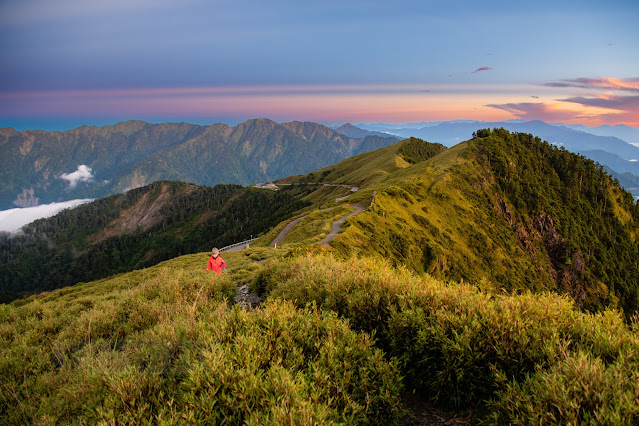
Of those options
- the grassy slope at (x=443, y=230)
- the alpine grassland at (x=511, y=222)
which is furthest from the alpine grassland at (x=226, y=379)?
the grassy slope at (x=443, y=230)

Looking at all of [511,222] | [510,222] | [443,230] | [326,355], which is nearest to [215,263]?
[326,355]

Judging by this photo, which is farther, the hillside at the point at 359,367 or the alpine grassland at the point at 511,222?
the alpine grassland at the point at 511,222

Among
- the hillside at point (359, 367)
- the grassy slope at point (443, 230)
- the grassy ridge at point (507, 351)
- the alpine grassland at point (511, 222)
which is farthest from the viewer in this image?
the alpine grassland at point (511, 222)

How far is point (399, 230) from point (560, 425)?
44203 millimetres

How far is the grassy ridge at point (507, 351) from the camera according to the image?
473 cm

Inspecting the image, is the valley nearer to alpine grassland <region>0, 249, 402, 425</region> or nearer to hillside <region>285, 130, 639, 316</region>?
alpine grassland <region>0, 249, 402, 425</region>

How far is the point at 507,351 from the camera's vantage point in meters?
6.55

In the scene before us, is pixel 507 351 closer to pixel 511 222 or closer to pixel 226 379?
pixel 226 379

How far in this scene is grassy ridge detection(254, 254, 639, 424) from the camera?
4727 millimetres

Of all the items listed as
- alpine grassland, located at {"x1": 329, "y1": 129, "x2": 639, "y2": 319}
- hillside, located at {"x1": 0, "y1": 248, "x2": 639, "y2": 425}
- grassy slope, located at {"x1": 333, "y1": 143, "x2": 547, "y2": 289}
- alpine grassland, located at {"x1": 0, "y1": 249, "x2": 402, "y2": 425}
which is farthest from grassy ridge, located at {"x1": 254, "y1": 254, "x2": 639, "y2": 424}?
grassy slope, located at {"x1": 333, "y1": 143, "x2": 547, "y2": 289}

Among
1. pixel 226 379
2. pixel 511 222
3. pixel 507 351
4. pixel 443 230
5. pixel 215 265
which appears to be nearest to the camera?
pixel 226 379

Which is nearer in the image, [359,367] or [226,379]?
[226,379]

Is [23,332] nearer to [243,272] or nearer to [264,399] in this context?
[243,272]

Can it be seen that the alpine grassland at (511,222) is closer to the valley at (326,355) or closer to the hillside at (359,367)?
the valley at (326,355)
